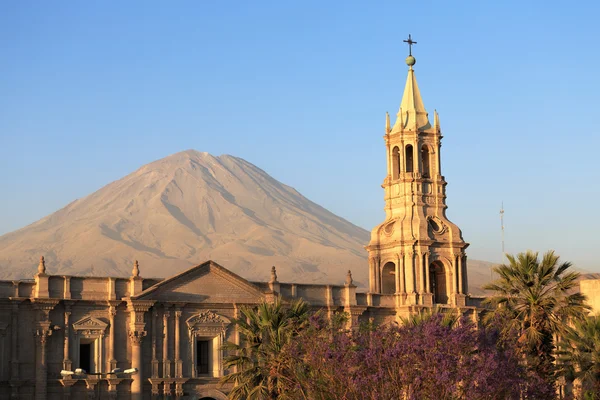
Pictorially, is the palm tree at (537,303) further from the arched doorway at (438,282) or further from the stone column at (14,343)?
the stone column at (14,343)

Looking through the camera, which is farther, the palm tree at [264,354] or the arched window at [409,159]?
the arched window at [409,159]

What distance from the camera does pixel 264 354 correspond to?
48.3 metres

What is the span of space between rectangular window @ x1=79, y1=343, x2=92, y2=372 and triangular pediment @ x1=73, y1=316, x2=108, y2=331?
1029 millimetres

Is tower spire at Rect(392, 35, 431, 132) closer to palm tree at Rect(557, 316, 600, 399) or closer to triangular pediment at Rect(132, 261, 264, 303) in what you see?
triangular pediment at Rect(132, 261, 264, 303)

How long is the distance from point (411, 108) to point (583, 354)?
24714 mm

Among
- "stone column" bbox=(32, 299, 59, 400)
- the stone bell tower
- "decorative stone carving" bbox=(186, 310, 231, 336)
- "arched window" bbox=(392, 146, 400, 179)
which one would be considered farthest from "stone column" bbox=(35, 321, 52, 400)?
"arched window" bbox=(392, 146, 400, 179)

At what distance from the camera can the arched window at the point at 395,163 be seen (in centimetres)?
6906

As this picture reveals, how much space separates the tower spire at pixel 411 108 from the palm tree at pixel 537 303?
17296 millimetres

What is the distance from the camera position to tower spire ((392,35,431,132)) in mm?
68625

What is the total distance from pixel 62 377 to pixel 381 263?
71.9 feet

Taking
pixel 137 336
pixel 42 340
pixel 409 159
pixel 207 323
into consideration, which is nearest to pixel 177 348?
pixel 207 323

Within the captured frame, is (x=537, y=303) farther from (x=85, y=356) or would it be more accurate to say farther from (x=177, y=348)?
(x=85, y=356)

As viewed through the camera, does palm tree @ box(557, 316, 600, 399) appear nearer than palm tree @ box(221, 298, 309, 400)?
No

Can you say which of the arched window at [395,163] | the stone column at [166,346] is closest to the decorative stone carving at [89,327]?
the stone column at [166,346]
